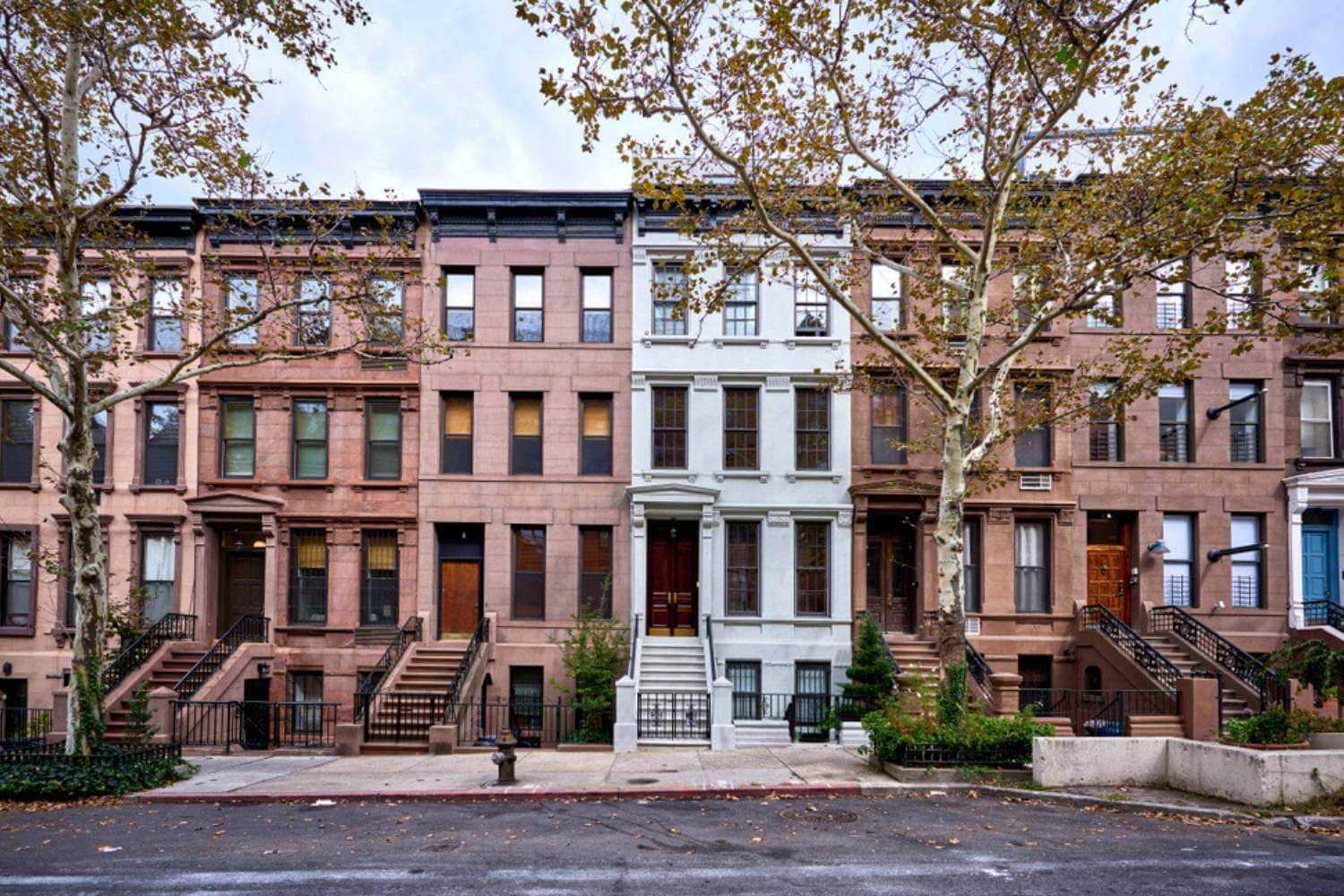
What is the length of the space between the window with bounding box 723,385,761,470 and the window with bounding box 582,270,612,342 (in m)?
3.38

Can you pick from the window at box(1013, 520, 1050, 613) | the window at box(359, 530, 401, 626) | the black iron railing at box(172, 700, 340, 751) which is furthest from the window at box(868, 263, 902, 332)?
the black iron railing at box(172, 700, 340, 751)

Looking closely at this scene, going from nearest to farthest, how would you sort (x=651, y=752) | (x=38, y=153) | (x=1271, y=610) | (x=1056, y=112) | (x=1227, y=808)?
(x=1227, y=808) → (x=1056, y=112) → (x=38, y=153) → (x=651, y=752) → (x=1271, y=610)

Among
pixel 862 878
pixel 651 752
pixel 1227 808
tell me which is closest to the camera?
pixel 862 878

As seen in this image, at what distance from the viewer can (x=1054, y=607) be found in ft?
64.9

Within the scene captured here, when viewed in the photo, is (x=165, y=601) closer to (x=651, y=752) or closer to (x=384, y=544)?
(x=384, y=544)

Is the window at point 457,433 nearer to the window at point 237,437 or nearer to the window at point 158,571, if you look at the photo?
the window at point 237,437

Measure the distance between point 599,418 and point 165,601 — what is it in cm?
1120

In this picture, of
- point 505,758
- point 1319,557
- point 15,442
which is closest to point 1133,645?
point 1319,557

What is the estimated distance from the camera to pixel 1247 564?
66.0ft

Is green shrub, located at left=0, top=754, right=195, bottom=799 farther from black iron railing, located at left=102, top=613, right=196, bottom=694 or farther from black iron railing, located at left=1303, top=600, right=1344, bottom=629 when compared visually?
black iron railing, located at left=1303, top=600, right=1344, bottom=629

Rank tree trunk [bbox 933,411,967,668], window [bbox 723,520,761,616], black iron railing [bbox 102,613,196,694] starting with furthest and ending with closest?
window [bbox 723,520,761,616], black iron railing [bbox 102,613,196,694], tree trunk [bbox 933,411,967,668]

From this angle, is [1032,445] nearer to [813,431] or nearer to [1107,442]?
[1107,442]

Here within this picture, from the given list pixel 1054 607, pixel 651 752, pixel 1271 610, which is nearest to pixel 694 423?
pixel 651 752

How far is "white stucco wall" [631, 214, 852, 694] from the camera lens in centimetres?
1953
